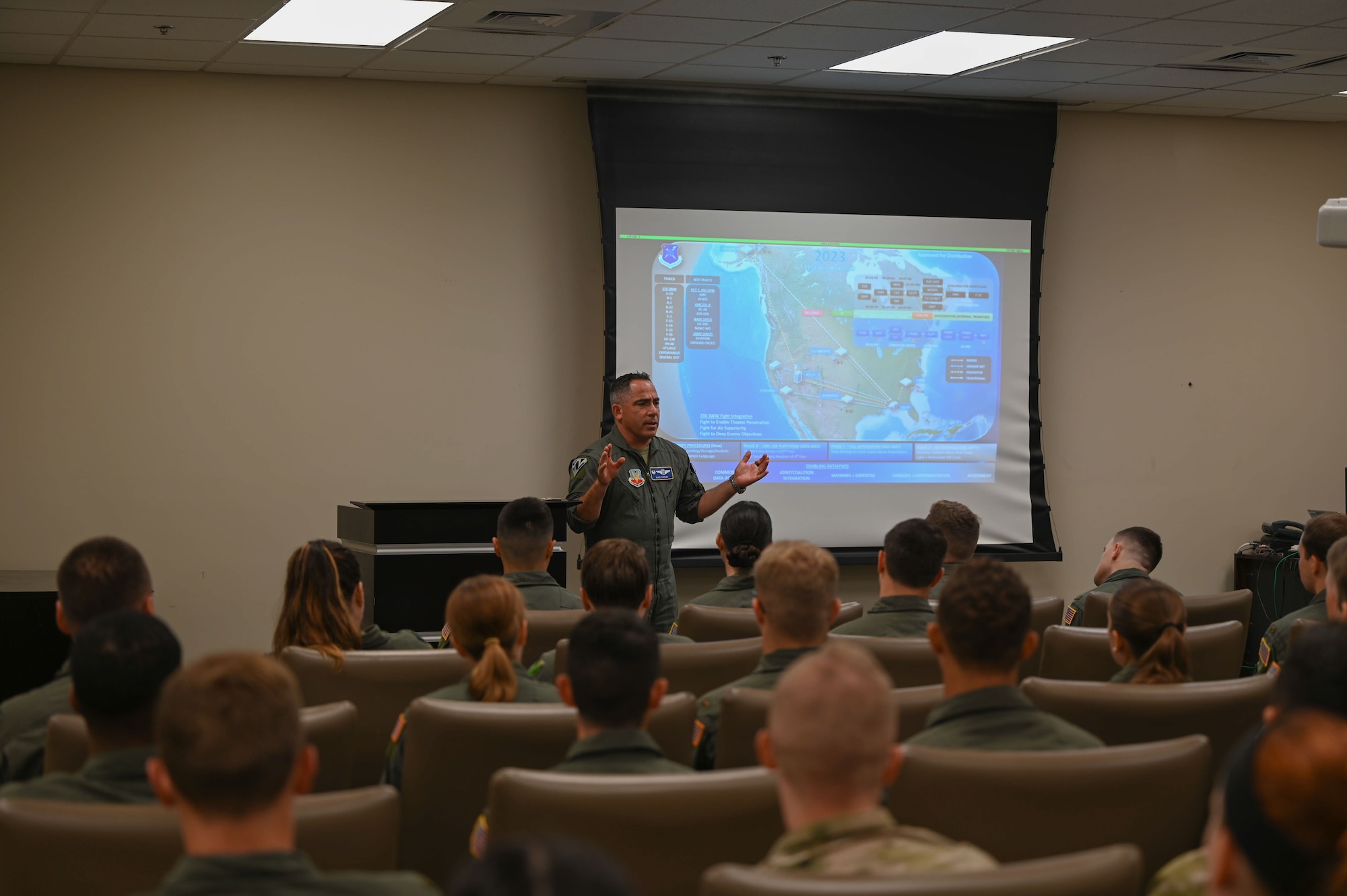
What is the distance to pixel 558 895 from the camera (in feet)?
3.02

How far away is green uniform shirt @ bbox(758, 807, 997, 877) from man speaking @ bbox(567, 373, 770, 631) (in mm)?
3787

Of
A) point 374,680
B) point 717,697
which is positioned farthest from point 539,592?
point 717,697

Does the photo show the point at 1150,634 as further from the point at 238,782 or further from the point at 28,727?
the point at 28,727

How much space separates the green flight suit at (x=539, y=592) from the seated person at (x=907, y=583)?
34.2 inches

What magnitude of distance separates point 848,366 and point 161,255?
3.56 metres

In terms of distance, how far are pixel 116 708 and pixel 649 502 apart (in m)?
3.60

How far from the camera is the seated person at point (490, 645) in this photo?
9.19 feet

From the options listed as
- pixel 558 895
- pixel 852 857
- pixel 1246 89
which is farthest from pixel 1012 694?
pixel 1246 89

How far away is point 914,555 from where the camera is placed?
3805mm

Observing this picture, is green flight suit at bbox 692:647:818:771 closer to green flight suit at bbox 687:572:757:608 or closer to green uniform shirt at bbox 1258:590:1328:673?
green flight suit at bbox 687:572:757:608

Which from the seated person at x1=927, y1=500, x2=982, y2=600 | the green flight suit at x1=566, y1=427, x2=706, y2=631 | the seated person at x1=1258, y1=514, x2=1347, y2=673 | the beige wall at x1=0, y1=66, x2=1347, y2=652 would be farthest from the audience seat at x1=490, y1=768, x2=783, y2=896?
the beige wall at x1=0, y1=66, x2=1347, y2=652

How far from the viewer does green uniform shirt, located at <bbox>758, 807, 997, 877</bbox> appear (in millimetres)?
1562

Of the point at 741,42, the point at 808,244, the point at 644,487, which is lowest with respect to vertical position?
the point at 644,487

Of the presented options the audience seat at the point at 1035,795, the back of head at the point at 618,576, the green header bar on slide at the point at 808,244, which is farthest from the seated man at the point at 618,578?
the green header bar on slide at the point at 808,244
